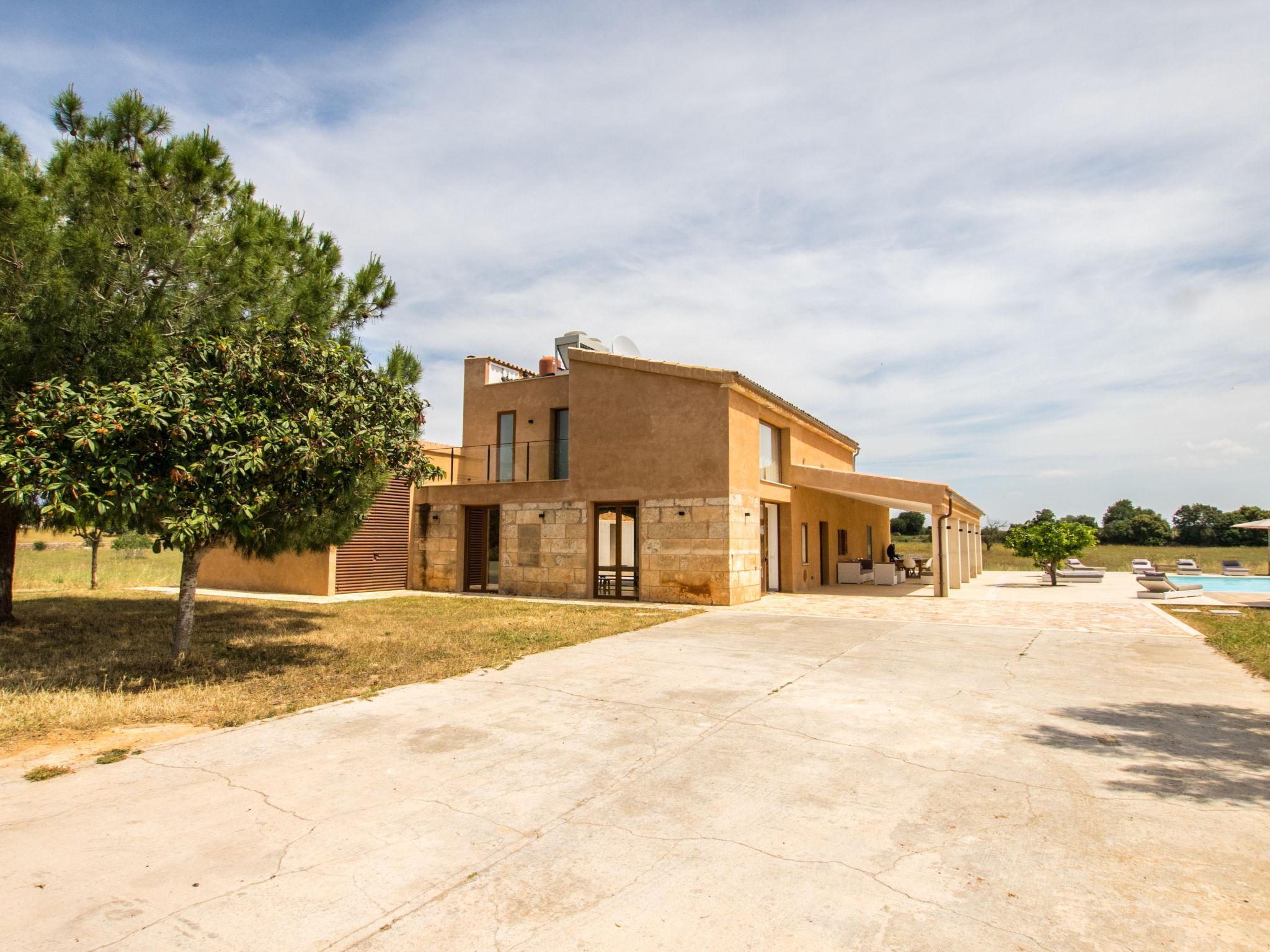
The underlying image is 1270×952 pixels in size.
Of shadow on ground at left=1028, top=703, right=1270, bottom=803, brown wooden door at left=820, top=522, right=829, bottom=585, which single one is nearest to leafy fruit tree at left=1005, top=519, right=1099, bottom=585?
brown wooden door at left=820, top=522, right=829, bottom=585

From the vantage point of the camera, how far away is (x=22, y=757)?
5.10 meters

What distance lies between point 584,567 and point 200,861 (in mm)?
13456

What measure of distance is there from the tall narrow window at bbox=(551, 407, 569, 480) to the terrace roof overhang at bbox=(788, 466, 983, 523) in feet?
19.5

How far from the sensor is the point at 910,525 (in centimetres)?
7419

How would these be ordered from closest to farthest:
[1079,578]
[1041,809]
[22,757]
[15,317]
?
[1041,809], [22,757], [15,317], [1079,578]

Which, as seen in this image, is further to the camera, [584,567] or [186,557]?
[584,567]

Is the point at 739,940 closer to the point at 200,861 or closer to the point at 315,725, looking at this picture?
the point at 200,861

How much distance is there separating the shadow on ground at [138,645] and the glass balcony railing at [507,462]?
19.7 ft

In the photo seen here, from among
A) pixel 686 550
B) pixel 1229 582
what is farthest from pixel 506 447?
pixel 1229 582

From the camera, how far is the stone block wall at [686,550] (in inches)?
605

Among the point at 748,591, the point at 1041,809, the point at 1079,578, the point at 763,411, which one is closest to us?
the point at 1041,809

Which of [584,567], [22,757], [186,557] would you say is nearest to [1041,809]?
[22,757]

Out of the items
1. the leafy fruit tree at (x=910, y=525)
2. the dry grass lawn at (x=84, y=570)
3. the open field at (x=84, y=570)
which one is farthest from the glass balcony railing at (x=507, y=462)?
the leafy fruit tree at (x=910, y=525)

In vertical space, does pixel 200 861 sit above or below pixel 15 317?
below
